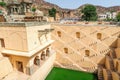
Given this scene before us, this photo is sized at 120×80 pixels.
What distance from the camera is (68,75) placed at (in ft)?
42.3

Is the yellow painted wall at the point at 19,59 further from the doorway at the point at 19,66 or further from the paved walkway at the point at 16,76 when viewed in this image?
the paved walkway at the point at 16,76

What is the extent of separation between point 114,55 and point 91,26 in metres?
3.55

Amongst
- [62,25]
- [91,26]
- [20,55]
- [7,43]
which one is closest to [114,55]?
[91,26]

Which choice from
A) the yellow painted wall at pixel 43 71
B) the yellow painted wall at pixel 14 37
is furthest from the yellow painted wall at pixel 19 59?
the yellow painted wall at pixel 43 71

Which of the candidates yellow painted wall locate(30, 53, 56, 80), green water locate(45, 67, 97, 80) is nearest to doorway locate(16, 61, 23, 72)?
yellow painted wall locate(30, 53, 56, 80)

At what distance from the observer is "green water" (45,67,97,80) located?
12.4 meters

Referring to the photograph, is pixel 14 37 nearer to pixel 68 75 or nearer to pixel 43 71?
pixel 43 71

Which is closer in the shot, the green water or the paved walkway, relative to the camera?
the paved walkway

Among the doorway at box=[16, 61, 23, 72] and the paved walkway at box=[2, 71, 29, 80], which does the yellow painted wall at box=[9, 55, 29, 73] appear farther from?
the paved walkway at box=[2, 71, 29, 80]

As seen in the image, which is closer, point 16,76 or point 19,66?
point 16,76

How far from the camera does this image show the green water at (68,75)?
1239 cm

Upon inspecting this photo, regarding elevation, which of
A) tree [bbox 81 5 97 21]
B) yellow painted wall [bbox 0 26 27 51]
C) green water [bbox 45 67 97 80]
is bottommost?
green water [bbox 45 67 97 80]

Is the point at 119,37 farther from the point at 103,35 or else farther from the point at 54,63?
the point at 54,63

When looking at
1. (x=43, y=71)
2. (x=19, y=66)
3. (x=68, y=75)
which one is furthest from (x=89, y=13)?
(x=19, y=66)
